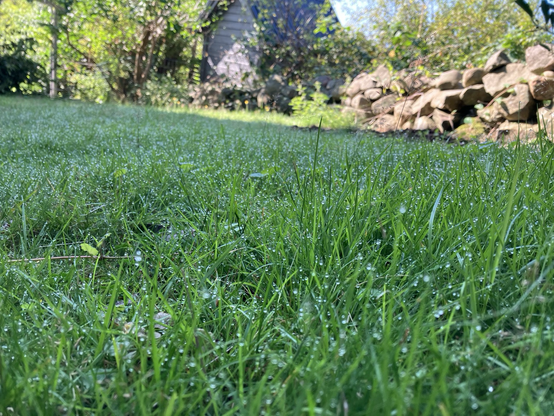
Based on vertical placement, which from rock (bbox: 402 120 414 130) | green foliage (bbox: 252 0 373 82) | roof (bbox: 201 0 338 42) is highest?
roof (bbox: 201 0 338 42)

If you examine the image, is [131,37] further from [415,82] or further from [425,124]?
[425,124]

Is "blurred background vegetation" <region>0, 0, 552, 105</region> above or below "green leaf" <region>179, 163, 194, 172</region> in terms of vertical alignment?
above

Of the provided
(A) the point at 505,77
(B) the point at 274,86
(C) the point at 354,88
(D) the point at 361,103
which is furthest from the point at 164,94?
(A) the point at 505,77

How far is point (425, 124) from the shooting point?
209 inches

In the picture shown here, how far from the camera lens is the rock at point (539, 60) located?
14.3 ft

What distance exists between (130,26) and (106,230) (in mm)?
12245

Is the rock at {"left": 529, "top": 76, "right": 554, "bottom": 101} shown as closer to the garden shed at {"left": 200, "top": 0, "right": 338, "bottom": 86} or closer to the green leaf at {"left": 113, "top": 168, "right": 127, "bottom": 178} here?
the green leaf at {"left": 113, "top": 168, "right": 127, "bottom": 178}

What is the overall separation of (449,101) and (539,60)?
1064 mm

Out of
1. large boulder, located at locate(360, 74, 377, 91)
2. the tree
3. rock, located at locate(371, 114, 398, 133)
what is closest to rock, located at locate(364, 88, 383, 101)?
large boulder, located at locate(360, 74, 377, 91)

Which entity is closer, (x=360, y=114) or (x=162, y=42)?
(x=360, y=114)

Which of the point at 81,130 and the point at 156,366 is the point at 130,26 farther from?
the point at 156,366

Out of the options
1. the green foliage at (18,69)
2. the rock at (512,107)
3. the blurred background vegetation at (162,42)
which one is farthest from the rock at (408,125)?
the green foliage at (18,69)

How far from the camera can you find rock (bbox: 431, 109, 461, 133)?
512 centimetres

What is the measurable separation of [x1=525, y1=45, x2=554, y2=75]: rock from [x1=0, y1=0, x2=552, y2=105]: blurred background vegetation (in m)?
3.38
